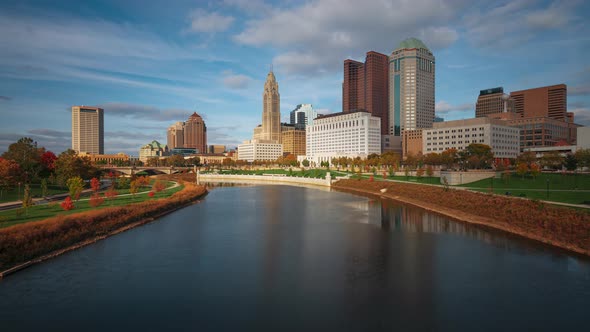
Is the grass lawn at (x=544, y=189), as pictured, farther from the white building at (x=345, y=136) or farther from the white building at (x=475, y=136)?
the white building at (x=345, y=136)

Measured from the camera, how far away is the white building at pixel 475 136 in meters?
120

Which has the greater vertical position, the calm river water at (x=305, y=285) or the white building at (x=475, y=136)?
the white building at (x=475, y=136)

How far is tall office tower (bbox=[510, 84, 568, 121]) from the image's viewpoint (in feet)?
611

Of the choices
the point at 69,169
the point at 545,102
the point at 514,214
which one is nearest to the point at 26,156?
the point at 69,169

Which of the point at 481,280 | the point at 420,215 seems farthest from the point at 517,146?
the point at 481,280

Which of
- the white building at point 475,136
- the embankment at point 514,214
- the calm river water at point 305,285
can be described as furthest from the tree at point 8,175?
the white building at point 475,136

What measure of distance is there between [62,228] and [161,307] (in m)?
16.1

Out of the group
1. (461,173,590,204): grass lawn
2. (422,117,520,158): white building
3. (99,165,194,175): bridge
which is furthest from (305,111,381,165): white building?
(461,173,590,204): grass lawn

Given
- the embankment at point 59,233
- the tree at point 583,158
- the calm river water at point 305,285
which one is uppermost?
the tree at point 583,158

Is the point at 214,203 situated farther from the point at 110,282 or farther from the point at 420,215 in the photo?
the point at 110,282

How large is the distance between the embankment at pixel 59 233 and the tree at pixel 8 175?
2105cm

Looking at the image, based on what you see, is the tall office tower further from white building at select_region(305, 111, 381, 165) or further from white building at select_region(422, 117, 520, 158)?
white building at select_region(305, 111, 381, 165)

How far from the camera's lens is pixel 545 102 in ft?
626

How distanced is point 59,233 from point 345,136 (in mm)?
156820
